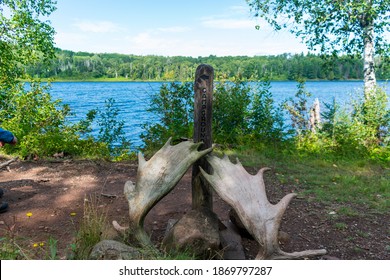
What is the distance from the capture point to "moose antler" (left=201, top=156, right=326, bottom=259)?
3658mm

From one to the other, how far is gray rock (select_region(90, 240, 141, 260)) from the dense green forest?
22.8 ft

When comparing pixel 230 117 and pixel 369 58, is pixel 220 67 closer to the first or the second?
pixel 230 117

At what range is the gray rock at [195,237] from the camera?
3.87 metres

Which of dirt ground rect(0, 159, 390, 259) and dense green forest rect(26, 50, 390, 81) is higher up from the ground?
dense green forest rect(26, 50, 390, 81)

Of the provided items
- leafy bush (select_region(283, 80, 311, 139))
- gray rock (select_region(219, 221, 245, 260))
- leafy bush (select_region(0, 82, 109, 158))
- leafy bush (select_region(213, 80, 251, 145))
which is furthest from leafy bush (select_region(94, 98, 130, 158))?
gray rock (select_region(219, 221, 245, 260))

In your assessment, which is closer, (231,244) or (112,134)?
(231,244)

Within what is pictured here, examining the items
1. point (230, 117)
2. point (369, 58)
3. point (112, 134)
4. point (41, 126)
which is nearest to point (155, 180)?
point (230, 117)

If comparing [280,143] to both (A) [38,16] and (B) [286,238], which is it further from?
(A) [38,16]

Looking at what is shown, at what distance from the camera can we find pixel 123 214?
17.1 feet

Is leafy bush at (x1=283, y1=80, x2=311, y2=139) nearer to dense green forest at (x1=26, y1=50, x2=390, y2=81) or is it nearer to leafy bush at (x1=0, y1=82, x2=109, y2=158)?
dense green forest at (x1=26, y1=50, x2=390, y2=81)

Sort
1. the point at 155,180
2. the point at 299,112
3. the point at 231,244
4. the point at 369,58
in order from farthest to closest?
1. the point at 369,58
2. the point at 299,112
3. the point at 231,244
4. the point at 155,180

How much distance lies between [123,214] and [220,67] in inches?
277

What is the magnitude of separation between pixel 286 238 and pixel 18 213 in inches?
139

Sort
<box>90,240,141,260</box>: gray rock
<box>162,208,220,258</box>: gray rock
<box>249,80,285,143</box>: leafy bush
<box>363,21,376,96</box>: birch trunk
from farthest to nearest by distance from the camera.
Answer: <box>363,21,376,96</box>: birch trunk
<box>249,80,285,143</box>: leafy bush
<box>162,208,220,258</box>: gray rock
<box>90,240,141,260</box>: gray rock
